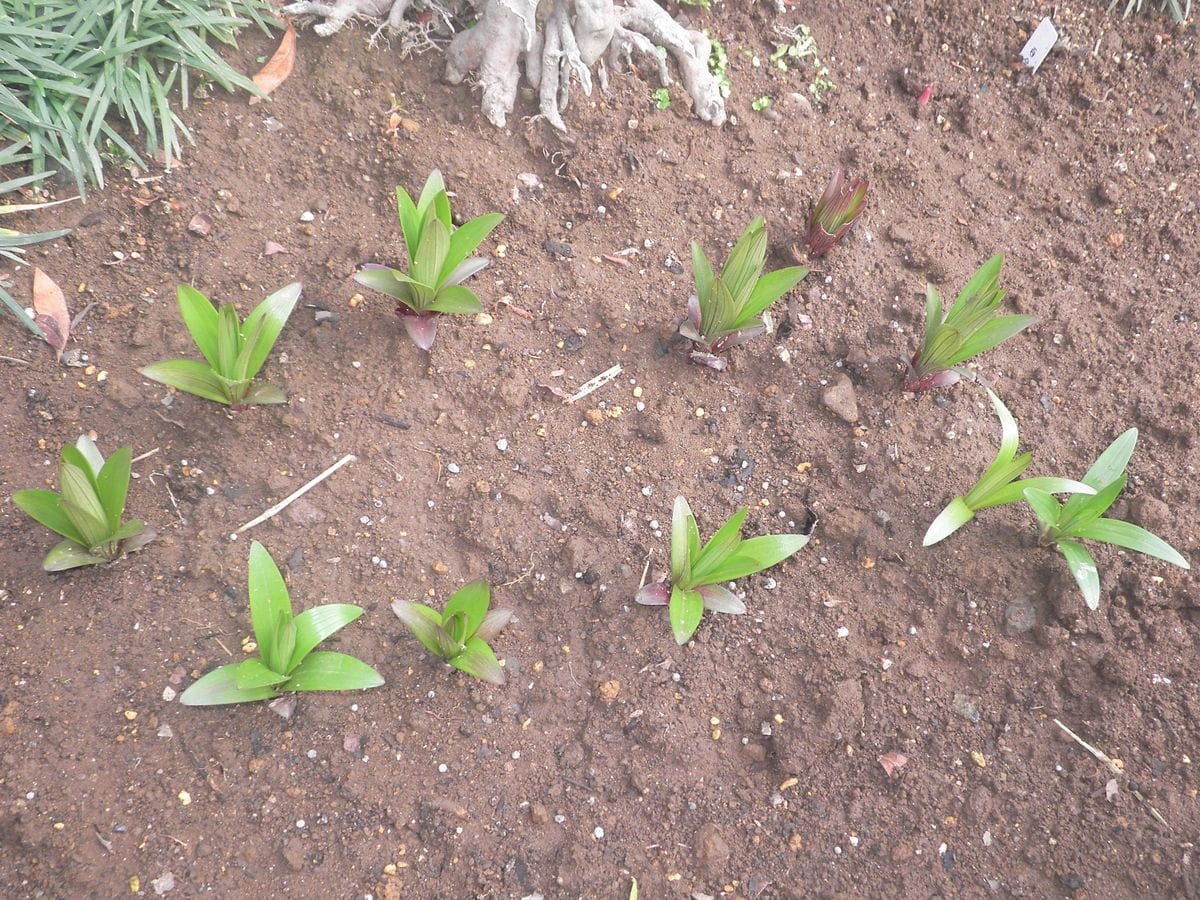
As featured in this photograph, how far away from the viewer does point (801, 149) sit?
2.70 meters

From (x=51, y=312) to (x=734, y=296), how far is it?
1.88 m

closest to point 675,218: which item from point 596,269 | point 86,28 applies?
point 596,269

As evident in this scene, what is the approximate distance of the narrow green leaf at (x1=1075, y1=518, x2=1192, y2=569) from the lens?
1.88m

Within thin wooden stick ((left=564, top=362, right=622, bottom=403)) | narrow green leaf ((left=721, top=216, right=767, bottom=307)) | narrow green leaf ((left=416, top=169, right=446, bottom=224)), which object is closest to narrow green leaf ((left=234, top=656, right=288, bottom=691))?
thin wooden stick ((left=564, top=362, right=622, bottom=403))

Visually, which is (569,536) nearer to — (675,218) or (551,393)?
(551,393)

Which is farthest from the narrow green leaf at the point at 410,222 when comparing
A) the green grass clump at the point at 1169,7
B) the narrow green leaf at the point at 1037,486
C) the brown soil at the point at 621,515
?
the green grass clump at the point at 1169,7

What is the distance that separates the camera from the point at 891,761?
1862 millimetres

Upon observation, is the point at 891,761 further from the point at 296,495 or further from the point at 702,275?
the point at 296,495

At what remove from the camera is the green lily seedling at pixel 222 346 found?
1.88m

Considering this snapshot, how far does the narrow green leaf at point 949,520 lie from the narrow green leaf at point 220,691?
1643 millimetres

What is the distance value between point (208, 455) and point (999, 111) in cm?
294

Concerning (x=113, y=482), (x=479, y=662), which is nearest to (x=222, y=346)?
(x=113, y=482)

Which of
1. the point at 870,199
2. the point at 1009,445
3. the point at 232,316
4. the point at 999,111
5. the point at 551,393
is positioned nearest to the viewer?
the point at 232,316

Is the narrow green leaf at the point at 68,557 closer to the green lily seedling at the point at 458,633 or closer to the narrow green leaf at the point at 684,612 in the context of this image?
the green lily seedling at the point at 458,633
